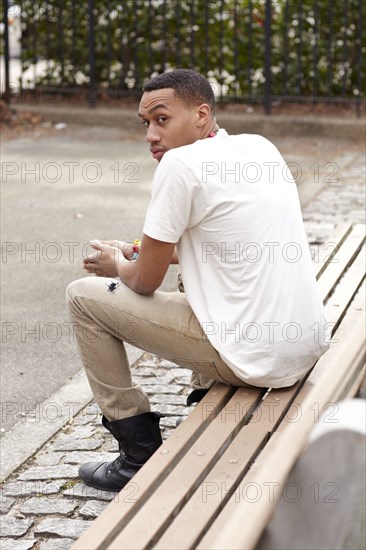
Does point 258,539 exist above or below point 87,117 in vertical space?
above

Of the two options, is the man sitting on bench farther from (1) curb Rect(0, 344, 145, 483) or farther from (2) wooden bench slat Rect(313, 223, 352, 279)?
(2) wooden bench slat Rect(313, 223, 352, 279)

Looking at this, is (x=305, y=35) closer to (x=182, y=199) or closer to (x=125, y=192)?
(x=125, y=192)

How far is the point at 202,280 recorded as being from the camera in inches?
154

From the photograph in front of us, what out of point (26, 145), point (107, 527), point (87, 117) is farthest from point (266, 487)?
point (87, 117)

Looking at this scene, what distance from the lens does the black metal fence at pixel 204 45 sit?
11.3 meters

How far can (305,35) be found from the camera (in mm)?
11445

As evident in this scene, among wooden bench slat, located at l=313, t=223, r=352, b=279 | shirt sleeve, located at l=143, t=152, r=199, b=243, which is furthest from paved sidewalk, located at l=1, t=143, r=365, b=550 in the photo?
shirt sleeve, located at l=143, t=152, r=199, b=243

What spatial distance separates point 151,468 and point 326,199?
225 inches

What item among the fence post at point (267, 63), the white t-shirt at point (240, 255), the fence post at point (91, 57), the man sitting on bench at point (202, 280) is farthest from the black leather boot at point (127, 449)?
the fence post at point (91, 57)

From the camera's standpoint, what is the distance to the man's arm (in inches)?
151

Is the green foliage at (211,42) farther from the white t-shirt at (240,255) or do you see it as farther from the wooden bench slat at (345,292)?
the white t-shirt at (240,255)

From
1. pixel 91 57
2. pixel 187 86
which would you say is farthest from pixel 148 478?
pixel 91 57

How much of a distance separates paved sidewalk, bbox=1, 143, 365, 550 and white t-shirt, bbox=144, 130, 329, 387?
77 cm

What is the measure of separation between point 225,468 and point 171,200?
0.93m
